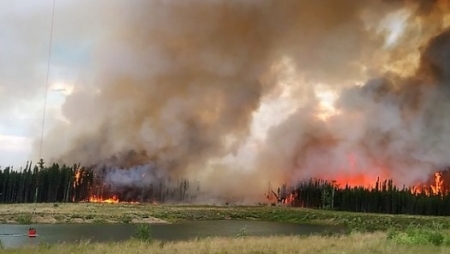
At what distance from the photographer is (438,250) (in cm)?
2220

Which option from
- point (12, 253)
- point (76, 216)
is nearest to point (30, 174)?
point (76, 216)

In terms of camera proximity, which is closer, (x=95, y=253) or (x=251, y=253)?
(x=95, y=253)

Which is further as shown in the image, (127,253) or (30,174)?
(30,174)

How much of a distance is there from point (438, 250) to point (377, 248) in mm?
2871

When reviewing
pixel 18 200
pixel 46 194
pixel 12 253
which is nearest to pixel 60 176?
pixel 46 194

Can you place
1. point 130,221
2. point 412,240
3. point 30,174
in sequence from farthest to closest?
point 30,174 → point 130,221 → point 412,240

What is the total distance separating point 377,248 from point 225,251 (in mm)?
7290

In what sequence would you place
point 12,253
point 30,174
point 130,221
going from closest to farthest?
1. point 12,253
2. point 130,221
3. point 30,174

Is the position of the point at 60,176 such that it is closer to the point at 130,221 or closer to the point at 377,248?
the point at 130,221

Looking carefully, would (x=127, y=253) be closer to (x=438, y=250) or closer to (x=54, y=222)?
(x=438, y=250)

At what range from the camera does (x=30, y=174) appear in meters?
190

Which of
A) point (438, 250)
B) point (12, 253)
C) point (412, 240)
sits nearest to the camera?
point (12, 253)

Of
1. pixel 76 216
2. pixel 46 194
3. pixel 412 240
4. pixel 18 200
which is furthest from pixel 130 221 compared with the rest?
pixel 46 194

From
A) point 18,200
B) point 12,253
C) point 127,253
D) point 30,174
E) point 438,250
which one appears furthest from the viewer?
point 30,174
